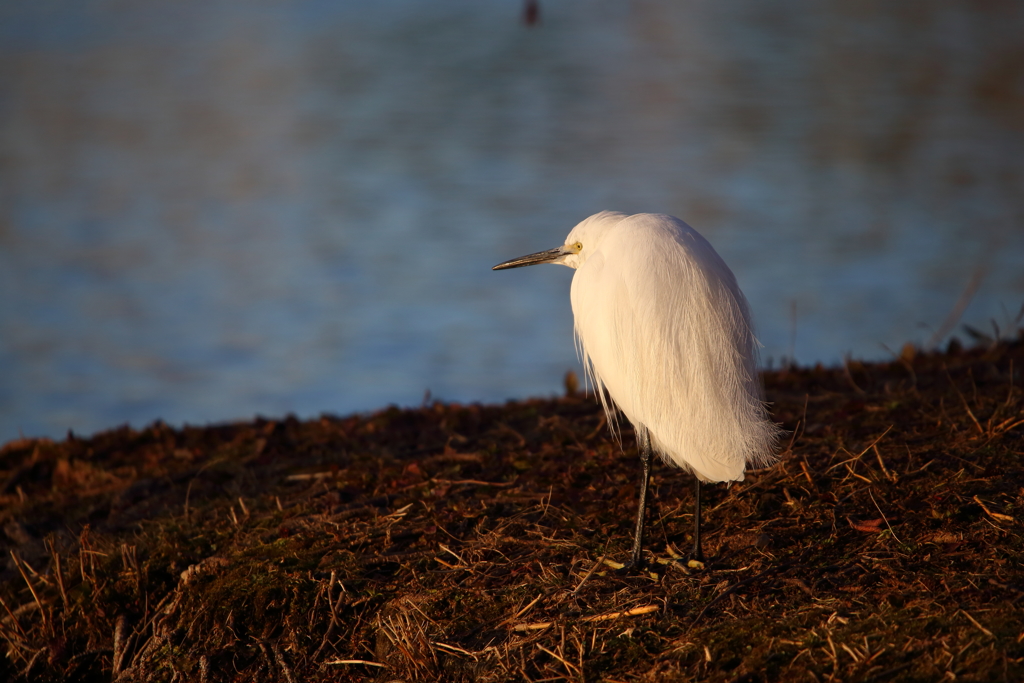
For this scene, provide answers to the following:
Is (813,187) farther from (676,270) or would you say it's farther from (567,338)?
(676,270)

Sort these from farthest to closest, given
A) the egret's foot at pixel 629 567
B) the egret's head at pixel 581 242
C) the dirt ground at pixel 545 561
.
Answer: the egret's head at pixel 581 242 < the egret's foot at pixel 629 567 < the dirt ground at pixel 545 561

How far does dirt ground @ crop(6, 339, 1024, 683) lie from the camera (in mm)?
2719

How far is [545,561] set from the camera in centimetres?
325

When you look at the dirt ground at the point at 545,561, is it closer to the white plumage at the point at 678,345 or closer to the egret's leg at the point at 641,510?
the egret's leg at the point at 641,510

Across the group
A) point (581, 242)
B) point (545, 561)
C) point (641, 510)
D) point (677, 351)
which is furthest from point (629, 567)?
point (581, 242)

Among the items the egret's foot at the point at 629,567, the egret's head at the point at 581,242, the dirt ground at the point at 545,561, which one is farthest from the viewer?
the egret's head at the point at 581,242

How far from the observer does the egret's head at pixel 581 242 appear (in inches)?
143

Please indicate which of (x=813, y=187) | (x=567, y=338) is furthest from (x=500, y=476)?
(x=813, y=187)

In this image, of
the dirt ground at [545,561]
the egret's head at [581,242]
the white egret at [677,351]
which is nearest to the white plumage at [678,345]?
the white egret at [677,351]

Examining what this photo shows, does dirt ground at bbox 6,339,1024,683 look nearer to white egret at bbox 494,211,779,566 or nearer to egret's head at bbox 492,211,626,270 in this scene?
white egret at bbox 494,211,779,566

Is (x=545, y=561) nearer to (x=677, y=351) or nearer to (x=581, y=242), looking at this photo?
(x=677, y=351)

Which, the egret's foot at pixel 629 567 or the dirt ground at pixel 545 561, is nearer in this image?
the dirt ground at pixel 545 561

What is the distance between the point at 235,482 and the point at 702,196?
32.3 ft

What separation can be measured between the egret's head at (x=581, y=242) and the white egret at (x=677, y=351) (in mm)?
277
